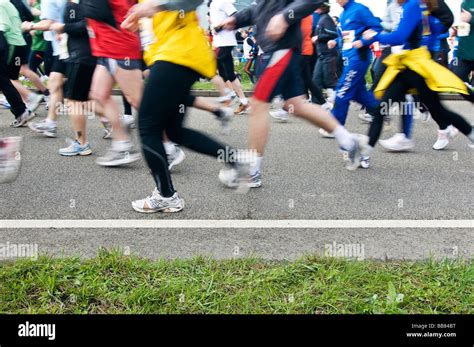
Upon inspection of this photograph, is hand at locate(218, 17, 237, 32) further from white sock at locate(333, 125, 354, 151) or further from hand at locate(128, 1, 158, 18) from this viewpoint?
hand at locate(128, 1, 158, 18)

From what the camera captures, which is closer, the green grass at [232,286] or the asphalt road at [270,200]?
the green grass at [232,286]

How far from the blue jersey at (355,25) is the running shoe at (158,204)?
3.03 m

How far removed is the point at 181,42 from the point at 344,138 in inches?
70.9

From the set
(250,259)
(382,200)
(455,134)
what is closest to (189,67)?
(250,259)

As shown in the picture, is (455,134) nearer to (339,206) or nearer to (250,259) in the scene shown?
(339,206)

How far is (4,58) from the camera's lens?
7.35 m

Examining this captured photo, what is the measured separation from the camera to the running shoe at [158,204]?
418cm

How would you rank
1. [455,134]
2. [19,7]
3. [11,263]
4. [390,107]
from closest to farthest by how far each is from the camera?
[11,263] → [390,107] → [455,134] → [19,7]

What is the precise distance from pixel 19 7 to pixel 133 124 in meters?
2.87

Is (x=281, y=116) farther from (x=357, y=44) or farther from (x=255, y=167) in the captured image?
(x=255, y=167)

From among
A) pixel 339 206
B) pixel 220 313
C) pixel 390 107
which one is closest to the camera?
pixel 220 313

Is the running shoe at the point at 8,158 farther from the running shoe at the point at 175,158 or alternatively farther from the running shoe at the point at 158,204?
the running shoe at the point at 175,158

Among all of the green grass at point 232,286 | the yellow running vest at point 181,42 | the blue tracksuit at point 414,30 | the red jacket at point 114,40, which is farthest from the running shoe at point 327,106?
the green grass at point 232,286

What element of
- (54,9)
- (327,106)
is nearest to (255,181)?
(54,9)
